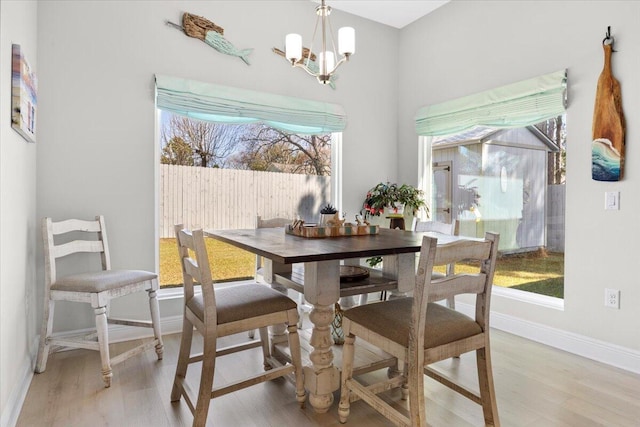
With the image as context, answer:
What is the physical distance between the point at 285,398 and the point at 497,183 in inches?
99.7

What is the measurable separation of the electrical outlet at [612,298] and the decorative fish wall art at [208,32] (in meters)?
3.22

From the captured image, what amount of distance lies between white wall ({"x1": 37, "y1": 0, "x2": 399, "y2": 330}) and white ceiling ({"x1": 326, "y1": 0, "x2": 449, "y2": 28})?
21.9 inches

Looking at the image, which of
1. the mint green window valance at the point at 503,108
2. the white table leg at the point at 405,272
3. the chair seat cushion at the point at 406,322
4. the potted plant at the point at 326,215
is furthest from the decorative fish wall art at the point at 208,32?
the chair seat cushion at the point at 406,322

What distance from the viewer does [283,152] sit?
3.61m

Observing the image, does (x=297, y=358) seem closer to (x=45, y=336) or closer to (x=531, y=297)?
(x=45, y=336)

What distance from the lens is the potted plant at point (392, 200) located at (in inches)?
144

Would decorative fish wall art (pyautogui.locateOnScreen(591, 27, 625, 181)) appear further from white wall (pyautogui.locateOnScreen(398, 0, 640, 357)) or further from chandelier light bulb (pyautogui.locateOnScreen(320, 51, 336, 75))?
chandelier light bulb (pyautogui.locateOnScreen(320, 51, 336, 75))

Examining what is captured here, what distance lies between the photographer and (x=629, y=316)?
2.40m

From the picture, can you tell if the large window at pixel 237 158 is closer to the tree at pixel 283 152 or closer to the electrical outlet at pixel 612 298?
the tree at pixel 283 152

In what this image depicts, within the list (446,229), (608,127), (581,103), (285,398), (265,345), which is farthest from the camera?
(446,229)

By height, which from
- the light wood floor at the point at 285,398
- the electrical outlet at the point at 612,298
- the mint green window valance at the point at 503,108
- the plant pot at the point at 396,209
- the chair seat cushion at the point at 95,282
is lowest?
the light wood floor at the point at 285,398

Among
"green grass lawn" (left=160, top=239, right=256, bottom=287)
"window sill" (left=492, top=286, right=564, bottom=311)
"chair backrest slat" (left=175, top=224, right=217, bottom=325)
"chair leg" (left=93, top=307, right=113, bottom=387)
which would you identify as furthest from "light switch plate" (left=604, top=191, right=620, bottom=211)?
"chair leg" (left=93, top=307, right=113, bottom=387)

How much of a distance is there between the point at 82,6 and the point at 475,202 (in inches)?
137

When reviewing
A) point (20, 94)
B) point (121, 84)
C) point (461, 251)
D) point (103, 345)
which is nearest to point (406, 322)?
point (461, 251)
